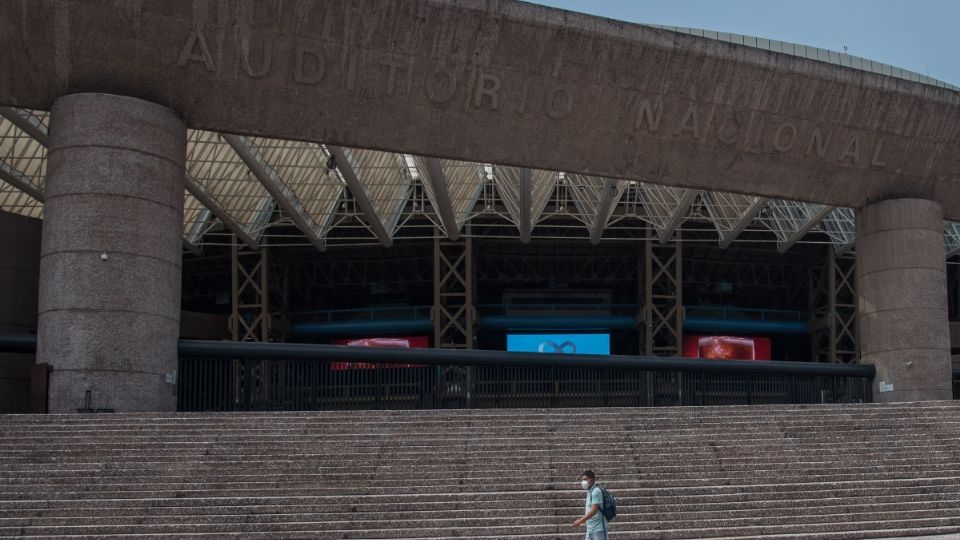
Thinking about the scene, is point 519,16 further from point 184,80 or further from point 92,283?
point 92,283

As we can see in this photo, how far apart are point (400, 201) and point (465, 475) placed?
96.6 ft

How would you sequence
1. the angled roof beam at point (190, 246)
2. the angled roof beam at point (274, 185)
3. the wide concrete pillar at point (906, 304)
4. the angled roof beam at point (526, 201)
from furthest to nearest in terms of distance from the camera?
the angled roof beam at point (190, 246)
the angled roof beam at point (526, 201)
the angled roof beam at point (274, 185)
the wide concrete pillar at point (906, 304)

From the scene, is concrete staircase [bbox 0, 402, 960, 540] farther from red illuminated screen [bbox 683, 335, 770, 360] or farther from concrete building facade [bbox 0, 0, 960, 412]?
red illuminated screen [bbox 683, 335, 770, 360]

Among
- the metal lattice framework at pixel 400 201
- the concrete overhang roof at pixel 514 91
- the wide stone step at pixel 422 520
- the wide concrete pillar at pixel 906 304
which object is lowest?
the wide stone step at pixel 422 520

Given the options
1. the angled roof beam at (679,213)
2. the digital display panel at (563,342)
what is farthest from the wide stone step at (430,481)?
the digital display panel at (563,342)

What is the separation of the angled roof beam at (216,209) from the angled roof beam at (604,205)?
13.8 metres

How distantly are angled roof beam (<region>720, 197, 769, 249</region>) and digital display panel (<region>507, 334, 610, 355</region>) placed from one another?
959cm

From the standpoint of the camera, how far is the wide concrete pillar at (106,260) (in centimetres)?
1670

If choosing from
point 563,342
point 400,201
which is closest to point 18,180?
point 400,201

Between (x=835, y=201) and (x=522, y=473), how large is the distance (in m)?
14.1

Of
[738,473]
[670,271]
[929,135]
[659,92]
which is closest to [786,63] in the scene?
[659,92]

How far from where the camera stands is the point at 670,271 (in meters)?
48.5

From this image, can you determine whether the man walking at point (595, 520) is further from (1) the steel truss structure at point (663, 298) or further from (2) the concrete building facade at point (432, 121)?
(1) the steel truss structure at point (663, 298)

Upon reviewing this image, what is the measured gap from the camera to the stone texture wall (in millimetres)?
20984
